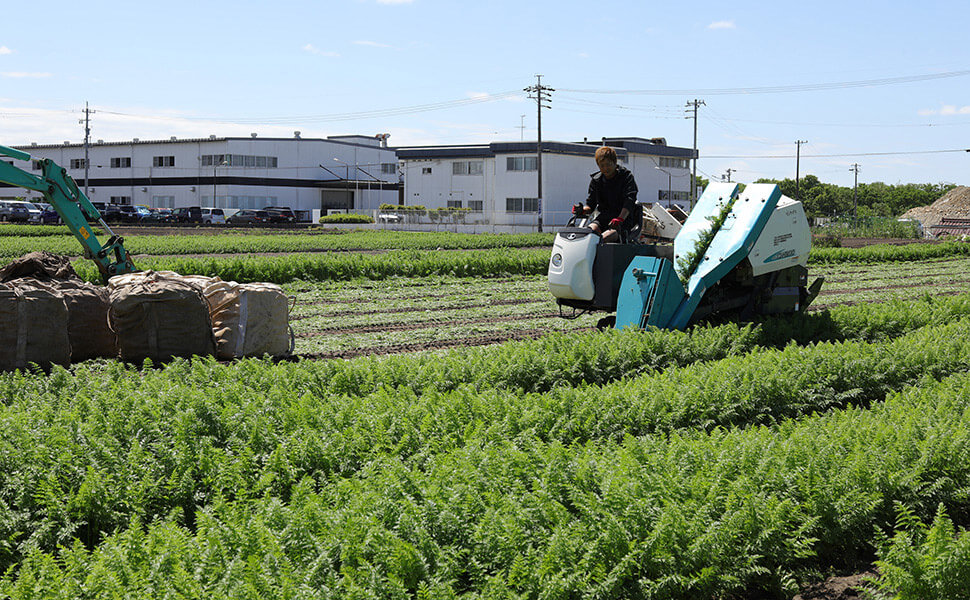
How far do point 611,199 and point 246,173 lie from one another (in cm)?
7533

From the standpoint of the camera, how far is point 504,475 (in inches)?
208

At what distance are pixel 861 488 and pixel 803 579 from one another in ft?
2.55

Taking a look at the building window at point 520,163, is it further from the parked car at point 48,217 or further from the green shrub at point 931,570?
the green shrub at point 931,570

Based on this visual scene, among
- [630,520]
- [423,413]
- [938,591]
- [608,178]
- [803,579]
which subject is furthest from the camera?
[608,178]

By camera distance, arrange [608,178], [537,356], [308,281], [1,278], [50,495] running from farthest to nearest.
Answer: [308,281], [1,278], [608,178], [537,356], [50,495]

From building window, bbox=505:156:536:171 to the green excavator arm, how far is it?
48727mm

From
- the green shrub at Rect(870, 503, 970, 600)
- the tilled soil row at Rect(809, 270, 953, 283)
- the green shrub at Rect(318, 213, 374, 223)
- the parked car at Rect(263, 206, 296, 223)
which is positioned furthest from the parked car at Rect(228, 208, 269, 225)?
the green shrub at Rect(870, 503, 970, 600)

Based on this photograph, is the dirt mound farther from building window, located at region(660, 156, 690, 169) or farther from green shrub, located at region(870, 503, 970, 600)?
green shrub, located at region(870, 503, 970, 600)

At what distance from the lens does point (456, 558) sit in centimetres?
445

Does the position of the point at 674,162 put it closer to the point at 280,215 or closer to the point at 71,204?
the point at 280,215

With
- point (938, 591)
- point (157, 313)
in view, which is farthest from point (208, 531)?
point (157, 313)

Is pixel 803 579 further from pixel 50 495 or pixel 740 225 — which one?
pixel 740 225

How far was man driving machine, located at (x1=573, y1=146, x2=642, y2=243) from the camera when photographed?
1088cm

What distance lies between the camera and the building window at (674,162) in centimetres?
7175
